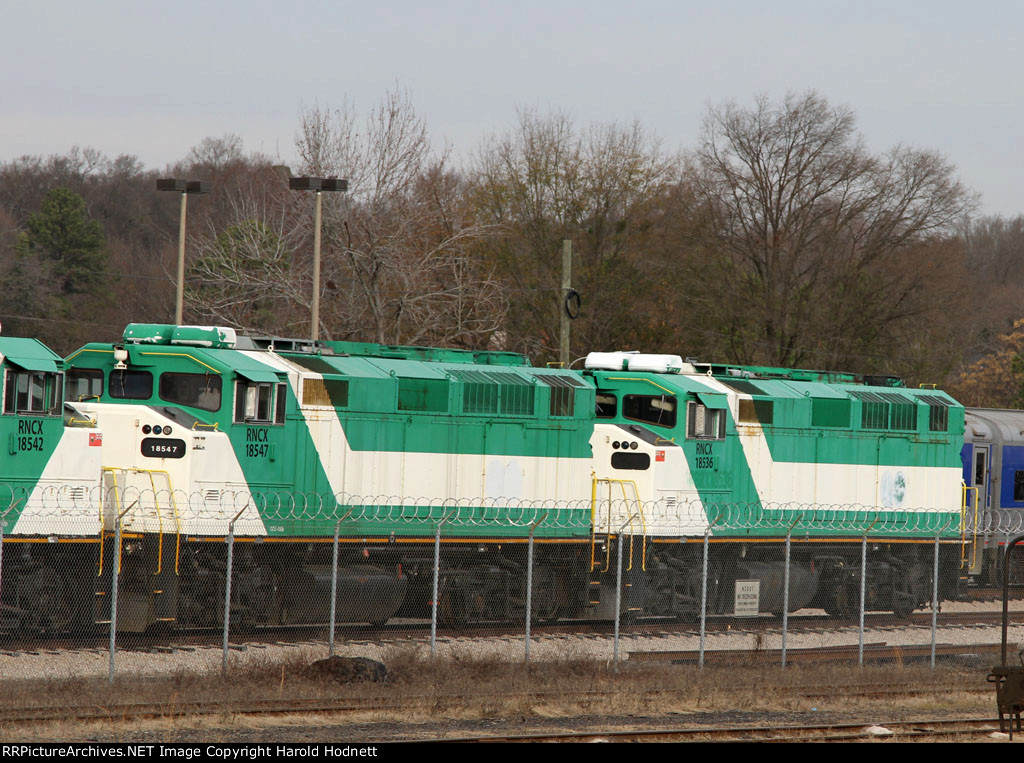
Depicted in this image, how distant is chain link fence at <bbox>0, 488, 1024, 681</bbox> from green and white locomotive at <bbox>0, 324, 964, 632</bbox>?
0.15 feet

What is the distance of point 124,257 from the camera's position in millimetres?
82562

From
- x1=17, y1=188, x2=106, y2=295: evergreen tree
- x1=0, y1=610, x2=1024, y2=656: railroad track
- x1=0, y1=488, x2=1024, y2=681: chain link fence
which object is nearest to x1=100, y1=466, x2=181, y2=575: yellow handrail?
x1=0, y1=488, x2=1024, y2=681: chain link fence

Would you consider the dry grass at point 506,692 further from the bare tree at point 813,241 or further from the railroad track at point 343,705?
the bare tree at point 813,241

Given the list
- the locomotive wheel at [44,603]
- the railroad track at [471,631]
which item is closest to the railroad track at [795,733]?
the railroad track at [471,631]

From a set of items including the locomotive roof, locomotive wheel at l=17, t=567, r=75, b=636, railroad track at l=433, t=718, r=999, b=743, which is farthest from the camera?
locomotive wheel at l=17, t=567, r=75, b=636

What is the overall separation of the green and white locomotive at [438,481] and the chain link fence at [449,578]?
5 centimetres

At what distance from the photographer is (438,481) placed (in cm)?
2231

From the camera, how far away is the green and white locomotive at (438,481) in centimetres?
1877

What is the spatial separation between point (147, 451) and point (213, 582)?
2081 mm

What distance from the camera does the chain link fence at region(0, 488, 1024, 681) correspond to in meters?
18.5

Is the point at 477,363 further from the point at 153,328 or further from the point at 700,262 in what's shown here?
the point at 700,262

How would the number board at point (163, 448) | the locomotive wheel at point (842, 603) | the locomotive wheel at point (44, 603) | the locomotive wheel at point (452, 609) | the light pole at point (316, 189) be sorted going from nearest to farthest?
the locomotive wheel at point (44, 603) < the number board at point (163, 448) < the locomotive wheel at point (452, 609) < the locomotive wheel at point (842, 603) < the light pole at point (316, 189)

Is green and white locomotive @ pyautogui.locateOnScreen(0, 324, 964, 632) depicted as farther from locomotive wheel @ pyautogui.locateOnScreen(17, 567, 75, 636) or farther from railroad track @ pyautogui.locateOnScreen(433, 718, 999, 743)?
railroad track @ pyautogui.locateOnScreen(433, 718, 999, 743)

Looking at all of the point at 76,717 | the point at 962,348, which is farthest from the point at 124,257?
the point at 76,717
